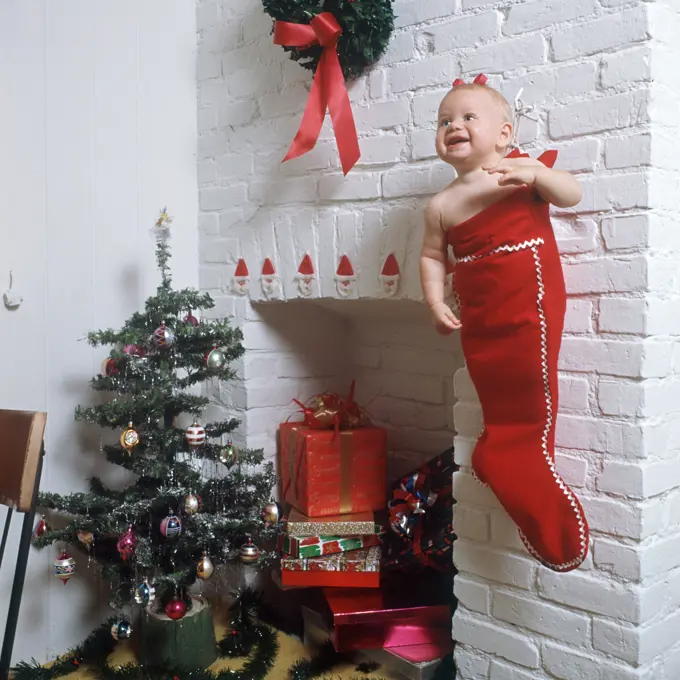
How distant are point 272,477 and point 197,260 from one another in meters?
0.72

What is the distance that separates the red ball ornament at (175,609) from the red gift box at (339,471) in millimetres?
393

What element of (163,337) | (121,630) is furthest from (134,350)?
(121,630)

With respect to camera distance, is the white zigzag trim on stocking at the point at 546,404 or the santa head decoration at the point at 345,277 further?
the santa head decoration at the point at 345,277

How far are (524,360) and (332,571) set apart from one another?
0.84m

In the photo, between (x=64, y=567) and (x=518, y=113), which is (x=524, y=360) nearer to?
(x=518, y=113)

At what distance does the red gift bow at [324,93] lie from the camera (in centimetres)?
163

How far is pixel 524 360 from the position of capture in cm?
131

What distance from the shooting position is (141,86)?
2.02m

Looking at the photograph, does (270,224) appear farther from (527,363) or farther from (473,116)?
(527,363)

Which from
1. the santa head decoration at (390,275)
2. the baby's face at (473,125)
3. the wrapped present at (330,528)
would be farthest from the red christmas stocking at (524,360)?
the wrapped present at (330,528)

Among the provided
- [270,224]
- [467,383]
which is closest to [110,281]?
[270,224]

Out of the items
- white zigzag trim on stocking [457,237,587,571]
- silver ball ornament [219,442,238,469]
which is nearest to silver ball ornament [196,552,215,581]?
silver ball ornament [219,442,238,469]

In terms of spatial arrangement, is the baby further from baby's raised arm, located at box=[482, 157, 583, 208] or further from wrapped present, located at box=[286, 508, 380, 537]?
wrapped present, located at box=[286, 508, 380, 537]

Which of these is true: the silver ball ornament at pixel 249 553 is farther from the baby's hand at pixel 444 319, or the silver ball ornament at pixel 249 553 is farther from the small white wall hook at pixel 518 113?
the small white wall hook at pixel 518 113
